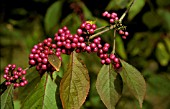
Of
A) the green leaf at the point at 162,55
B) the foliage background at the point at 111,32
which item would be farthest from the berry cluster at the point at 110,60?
the green leaf at the point at 162,55

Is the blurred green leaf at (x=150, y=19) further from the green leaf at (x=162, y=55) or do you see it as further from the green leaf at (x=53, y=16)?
the green leaf at (x=53, y=16)

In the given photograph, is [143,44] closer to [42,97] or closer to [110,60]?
[110,60]

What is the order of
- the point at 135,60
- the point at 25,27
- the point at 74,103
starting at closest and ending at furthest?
1. the point at 74,103
2. the point at 135,60
3. the point at 25,27

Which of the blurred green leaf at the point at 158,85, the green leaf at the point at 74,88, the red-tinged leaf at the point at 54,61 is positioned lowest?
the blurred green leaf at the point at 158,85

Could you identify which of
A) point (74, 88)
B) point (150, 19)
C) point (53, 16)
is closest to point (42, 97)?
point (74, 88)

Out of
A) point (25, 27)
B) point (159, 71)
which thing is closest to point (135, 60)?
point (159, 71)

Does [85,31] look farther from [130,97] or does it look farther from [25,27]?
[25,27]
